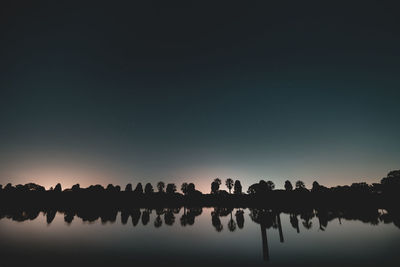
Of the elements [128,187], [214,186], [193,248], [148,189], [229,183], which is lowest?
[193,248]

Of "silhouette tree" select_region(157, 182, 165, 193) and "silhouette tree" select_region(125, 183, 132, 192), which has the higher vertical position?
"silhouette tree" select_region(157, 182, 165, 193)

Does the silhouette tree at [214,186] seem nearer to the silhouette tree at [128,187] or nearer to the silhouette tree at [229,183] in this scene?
the silhouette tree at [229,183]

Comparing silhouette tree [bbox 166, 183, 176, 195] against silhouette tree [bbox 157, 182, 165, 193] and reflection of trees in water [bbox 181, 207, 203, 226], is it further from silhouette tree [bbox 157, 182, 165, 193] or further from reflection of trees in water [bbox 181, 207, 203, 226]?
reflection of trees in water [bbox 181, 207, 203, 226]

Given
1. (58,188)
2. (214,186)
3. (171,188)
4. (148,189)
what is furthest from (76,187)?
(214,186)

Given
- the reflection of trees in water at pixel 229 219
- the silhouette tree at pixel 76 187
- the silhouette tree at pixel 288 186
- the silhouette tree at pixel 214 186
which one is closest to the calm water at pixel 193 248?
the reflection of trees in water at pixel 229 219

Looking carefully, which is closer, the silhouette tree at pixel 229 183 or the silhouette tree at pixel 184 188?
the silhouette tree at pixel 184 188

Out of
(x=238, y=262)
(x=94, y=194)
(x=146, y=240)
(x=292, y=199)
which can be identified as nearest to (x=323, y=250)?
(x=238, y=262)

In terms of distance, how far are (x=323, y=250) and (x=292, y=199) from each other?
96676 millimetres

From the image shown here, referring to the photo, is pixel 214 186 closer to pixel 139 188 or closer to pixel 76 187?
pixel 139 188

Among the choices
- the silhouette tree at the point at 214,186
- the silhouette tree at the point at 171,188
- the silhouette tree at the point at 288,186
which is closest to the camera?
the silhouette tree at the point at 288,186

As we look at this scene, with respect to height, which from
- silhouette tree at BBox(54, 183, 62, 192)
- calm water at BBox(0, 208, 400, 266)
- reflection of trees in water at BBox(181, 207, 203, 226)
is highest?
silhouette tree at BBox(54, 183, 62, 192)

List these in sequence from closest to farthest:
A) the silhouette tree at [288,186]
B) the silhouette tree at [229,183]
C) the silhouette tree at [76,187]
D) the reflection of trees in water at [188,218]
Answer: the reflection of trees in water at [188,218] → the silhouette tree at [288,186] → the silhouette tree at [76,187] → the silhouette tree at [229,183]

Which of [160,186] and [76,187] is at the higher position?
[160,186]

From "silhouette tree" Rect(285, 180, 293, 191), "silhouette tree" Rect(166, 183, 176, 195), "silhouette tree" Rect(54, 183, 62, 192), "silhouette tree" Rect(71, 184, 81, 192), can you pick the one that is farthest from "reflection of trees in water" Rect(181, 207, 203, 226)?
"silhouette tree" Rect(54, 183, 62, 192)
